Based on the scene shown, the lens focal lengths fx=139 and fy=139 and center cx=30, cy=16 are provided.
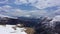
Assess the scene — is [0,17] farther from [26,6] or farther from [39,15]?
[39,15]

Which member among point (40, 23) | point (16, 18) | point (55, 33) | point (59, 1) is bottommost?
point (55, 33)

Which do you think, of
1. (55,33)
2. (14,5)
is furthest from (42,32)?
(14,5)

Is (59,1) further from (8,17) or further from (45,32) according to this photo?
(8,17)

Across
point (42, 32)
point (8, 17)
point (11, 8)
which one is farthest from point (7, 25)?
point (42, 32)

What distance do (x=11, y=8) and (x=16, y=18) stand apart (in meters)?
0.16

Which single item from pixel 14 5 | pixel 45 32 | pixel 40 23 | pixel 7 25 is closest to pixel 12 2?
pixel 14 5

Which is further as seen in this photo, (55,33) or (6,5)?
(6,5)

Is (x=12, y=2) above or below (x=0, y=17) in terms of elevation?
above

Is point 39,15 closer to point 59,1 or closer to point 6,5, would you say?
point 59,1

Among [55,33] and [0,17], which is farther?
[0,17]

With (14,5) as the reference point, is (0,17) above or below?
below

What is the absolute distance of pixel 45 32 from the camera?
74.2 inches

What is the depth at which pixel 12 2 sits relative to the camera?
1999mm

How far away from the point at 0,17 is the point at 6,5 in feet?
0.63
